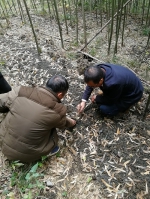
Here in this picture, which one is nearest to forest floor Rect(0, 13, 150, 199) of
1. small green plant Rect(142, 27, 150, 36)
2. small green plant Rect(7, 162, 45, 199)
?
small green plant Rect(7, 162, 45, 199)

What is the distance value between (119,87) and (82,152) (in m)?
1.04

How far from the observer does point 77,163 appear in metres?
2.64

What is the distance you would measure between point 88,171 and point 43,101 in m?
1.08

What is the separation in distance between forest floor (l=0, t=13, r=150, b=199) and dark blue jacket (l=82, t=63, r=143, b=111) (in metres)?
0.30

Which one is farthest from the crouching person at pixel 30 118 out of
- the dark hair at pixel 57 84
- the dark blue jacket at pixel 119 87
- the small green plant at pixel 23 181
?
the dark blue jacket at pixel 119 87

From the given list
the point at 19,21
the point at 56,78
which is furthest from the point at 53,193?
the point at 19,21

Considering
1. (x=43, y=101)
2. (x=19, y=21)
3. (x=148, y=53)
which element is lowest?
(x=148, y=53)

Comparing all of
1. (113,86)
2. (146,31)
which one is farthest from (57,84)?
(146,31)

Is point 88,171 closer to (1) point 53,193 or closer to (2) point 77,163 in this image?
(2) point 77,163

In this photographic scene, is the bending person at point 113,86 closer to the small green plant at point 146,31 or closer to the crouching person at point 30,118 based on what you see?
the crouching person at point 30,118

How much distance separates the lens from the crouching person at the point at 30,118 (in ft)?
7.28

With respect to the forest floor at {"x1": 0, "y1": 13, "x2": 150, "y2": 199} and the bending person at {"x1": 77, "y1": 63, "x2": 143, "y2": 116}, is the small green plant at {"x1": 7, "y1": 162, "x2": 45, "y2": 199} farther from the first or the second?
the bending person at {"x1": 77, "y1": 63, "x2": 143, "y2": 116}

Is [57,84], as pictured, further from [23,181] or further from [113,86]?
[23,181]

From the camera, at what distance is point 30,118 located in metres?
2.20
